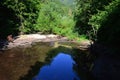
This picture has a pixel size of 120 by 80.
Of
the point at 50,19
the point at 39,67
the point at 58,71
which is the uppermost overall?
the point at 50,19

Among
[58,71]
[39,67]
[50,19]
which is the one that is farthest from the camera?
[50,19]

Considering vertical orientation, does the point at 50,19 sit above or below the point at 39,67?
above

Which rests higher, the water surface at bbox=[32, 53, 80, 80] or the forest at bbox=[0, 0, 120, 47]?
the forest at bbox=[0, 0, 120, 47]

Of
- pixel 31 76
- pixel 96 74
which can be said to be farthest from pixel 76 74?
pixel 31 76

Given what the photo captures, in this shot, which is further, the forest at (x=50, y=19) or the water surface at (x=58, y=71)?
the forest at (x=50, y=19)

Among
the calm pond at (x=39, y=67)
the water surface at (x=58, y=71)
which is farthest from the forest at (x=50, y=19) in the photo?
the water surface at (x=58, y=71)

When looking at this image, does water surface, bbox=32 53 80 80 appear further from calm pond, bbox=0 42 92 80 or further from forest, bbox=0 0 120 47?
forest, bbox=0 0 120 47

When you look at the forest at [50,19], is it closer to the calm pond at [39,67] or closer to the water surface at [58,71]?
the calm pond at [39,67]

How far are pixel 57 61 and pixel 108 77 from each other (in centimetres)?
1362

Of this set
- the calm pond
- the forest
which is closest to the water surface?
the calm pond

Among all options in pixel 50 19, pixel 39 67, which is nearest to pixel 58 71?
pixel 39 67

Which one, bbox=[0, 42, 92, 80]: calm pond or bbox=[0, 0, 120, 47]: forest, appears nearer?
bbox=[0, 42, 92, 80]: calm pond

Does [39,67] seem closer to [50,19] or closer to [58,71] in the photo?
[58,71]

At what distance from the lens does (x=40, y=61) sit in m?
32.7
